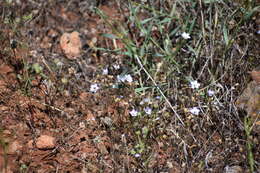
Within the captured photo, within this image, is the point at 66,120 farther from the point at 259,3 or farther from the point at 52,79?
the point at 259,3

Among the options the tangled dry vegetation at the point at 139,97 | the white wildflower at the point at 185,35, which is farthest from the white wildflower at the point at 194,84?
the white wildflower at the point at 185,35


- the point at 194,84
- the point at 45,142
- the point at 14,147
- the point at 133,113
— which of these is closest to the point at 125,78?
the point at 133,113

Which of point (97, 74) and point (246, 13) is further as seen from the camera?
point (97, 74)

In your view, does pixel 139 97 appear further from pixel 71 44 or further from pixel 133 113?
pixel 71 44

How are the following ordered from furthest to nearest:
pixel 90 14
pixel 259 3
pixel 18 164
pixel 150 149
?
pixel 90 14 → pixel 259 3 → pixel 150 149 → pixel 18 164

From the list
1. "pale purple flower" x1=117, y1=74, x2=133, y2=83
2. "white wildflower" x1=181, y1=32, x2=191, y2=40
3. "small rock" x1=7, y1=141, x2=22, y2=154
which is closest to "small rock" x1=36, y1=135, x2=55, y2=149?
"small rock" x1=7, y1=141, x2=22, y2=154

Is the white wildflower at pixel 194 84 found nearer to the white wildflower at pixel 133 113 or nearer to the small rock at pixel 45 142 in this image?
the white wildflower at pixel 133 113

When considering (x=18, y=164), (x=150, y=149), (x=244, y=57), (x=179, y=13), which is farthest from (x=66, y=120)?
(x=244, y=57)
